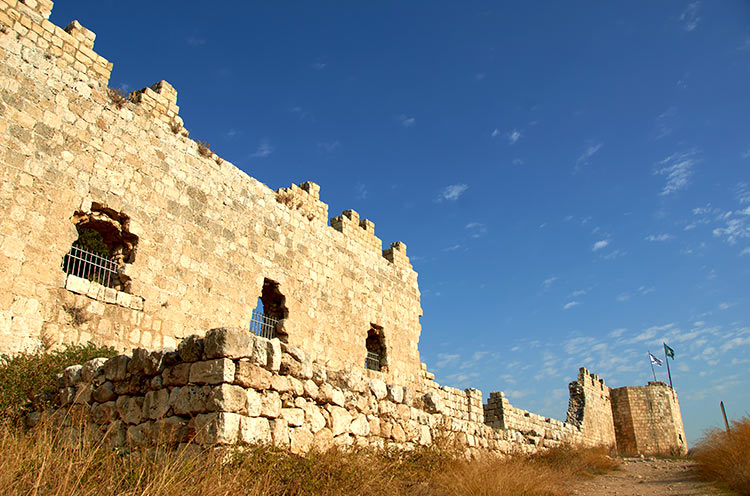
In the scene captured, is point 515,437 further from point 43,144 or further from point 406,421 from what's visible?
point 43,144

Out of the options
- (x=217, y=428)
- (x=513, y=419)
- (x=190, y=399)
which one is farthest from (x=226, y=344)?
(x=513, y=419)

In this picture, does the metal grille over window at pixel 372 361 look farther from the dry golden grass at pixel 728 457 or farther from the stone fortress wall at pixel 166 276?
the dry golden grass at pixel 728 457

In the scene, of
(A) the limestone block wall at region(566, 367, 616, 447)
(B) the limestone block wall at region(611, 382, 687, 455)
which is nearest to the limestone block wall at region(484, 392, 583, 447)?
(A) the limestone block wall at region(566, 367, 616, 447)

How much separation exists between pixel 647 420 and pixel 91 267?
2993 cm

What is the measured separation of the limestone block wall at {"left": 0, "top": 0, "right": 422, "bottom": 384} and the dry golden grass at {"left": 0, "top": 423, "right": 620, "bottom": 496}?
232 cm

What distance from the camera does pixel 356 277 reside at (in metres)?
13.2

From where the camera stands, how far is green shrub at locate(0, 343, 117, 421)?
5684 millimetres

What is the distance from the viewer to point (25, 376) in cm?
601

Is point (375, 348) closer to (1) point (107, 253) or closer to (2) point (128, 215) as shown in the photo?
(1) point (107, 253)

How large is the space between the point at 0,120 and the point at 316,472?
5.87 m

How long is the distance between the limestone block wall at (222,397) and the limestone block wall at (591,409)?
18439 mm

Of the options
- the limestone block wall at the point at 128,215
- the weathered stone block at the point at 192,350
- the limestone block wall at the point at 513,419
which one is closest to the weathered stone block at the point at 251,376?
the weathered stone block at the point at 192,350

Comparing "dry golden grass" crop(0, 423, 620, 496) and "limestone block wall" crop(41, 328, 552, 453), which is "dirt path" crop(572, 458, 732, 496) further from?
"limestone block wall" crop(41, 328, 552, 453)

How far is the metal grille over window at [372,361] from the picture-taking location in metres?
13.2
